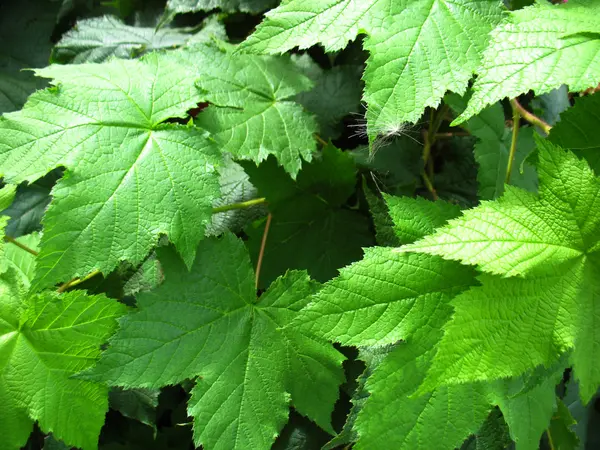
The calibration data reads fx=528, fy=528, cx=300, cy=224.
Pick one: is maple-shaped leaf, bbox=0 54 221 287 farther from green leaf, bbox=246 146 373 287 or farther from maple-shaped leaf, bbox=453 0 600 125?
maple-shaped leaf, bbox=453 0 600 125

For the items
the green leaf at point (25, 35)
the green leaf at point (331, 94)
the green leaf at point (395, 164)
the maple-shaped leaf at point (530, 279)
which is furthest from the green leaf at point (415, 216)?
the green leaf at point (25, 35)

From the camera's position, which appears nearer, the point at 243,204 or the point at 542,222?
the point at 542,222

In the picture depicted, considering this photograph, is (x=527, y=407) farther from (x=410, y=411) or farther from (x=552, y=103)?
(x=552, y=103)

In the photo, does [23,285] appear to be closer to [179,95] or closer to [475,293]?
[179,95]

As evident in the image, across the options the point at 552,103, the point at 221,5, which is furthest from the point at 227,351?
the point at 552,103

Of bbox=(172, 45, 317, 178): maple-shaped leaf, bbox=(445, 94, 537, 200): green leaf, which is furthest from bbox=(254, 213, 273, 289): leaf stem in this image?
bbox=(445, 94, 537, 200): green leaf

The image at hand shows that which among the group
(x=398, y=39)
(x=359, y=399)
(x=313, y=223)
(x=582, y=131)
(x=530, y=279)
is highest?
(x=398, y=39)

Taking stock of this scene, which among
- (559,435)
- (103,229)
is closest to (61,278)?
(103,229)
